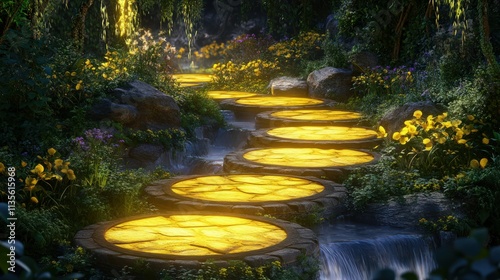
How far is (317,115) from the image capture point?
1409 cm

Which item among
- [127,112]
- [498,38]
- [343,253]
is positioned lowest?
[343,253]

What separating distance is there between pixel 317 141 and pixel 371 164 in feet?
5.84

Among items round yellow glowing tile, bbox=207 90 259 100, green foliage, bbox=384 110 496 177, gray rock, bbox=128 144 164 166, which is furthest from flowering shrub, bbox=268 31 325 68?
green foliage, bbox=384 110 496 177

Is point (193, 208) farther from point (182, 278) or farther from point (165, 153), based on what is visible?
point (165, 153)

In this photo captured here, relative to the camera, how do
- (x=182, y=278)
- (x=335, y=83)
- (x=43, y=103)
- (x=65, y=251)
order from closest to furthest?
1. (x=182, y=278)
2. (x=65, y=251)
3. (x=43, y=103)
4. (x=335, y=83)

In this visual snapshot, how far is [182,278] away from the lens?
18.7 feet

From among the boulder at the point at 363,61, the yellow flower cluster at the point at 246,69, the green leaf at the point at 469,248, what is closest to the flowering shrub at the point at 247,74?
the yellow flower cluster at the point at 246,69

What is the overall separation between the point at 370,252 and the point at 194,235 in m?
1.83

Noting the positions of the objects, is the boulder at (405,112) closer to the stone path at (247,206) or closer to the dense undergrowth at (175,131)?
the dense undergrowth at (175,131)

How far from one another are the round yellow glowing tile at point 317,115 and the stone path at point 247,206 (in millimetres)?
907

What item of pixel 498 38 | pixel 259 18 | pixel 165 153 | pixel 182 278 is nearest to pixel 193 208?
pixel 182 278

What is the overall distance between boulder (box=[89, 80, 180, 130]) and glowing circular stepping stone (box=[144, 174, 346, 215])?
2.22 m

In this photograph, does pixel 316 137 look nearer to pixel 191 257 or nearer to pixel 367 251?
pixel 367 251

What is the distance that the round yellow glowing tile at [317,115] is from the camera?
1359 cm
